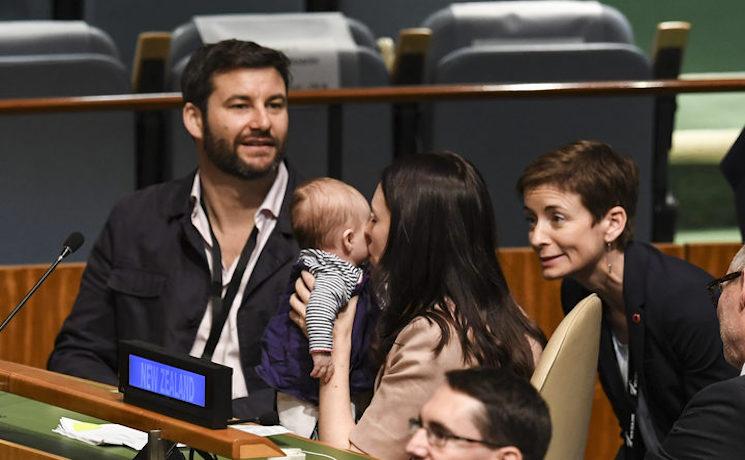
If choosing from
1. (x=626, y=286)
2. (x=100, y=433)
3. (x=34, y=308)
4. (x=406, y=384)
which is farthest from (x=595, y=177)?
(x=34, y=308)

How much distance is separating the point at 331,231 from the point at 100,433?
0.63 m

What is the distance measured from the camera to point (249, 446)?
1841 mm

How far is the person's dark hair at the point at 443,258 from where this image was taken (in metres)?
2.34

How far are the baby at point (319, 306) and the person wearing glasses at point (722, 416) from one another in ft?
2.14

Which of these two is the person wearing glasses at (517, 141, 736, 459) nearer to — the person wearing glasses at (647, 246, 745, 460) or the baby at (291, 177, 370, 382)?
the baby at (291, 177, 370, 382)

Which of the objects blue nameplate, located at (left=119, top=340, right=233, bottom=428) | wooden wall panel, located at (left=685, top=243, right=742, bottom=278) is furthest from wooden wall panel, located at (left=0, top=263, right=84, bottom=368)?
blue nameplate, located at (left=119, top=340, right=233, bottom=428)

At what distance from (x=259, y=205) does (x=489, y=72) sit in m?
1.30

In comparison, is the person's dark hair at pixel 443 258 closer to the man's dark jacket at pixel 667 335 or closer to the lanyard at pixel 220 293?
the man's dark jacket at pixel 667 335

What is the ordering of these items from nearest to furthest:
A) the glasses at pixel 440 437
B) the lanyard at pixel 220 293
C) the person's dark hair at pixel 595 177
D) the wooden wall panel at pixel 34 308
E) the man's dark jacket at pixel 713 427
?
the glasses at pixel 440 437 → the man's dark jacket at pixel 713 427 → the person's dark hair at pixel 595 177 → the lanyard at pixel 220 293 → the wooden wall panel at pixel 34 308

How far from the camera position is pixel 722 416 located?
6.42 feet

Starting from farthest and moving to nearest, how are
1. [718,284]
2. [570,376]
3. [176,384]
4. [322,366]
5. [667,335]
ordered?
[667,335], [322,366], [570,376], [718,284], [176,384]

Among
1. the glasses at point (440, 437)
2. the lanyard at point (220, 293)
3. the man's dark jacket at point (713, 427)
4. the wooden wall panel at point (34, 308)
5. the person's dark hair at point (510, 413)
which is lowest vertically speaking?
the wooden wall panel at point (34, 308)

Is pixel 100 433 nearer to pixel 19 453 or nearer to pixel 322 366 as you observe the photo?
pixel 19 453

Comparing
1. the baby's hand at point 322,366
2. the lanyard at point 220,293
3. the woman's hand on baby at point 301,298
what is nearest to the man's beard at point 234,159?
the lanyard at point 220,293
